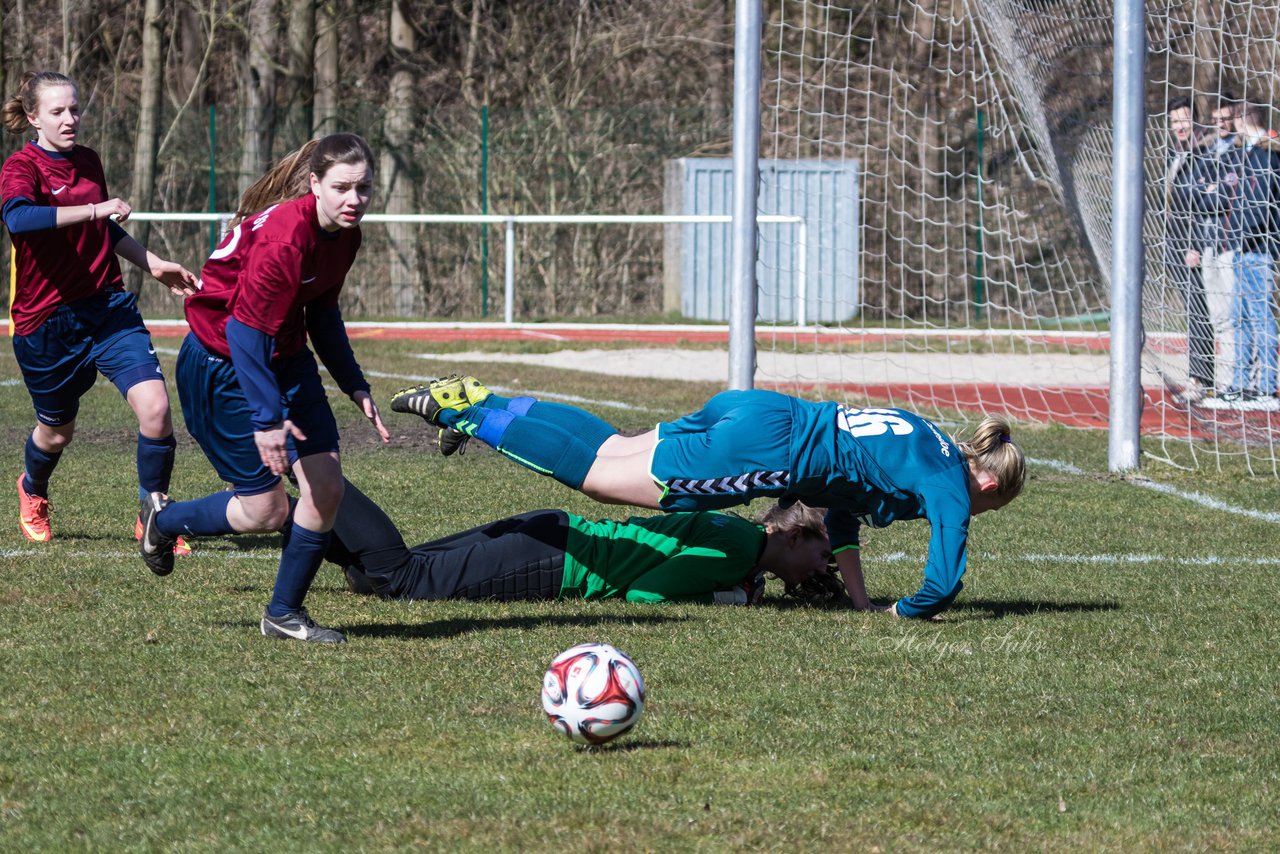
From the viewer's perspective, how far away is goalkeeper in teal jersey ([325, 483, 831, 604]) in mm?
5711

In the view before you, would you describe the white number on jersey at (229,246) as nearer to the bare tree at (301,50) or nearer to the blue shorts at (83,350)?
the blue shorts at (83,350)

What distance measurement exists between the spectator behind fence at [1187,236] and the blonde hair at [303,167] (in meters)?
7.05

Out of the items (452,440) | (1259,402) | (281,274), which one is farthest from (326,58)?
(281,274)

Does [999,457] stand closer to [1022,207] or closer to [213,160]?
[1022,207]

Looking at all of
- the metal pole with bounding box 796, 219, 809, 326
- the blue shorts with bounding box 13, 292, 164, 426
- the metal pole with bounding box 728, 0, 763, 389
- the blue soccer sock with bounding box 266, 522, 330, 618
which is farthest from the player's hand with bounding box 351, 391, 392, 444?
the metal pole with bounding box 796, 219, 809, 326

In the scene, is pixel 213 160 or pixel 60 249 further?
pixel 213 160

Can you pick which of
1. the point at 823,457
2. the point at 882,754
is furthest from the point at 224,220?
the point at 882,754

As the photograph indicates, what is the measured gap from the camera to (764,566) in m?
5.86

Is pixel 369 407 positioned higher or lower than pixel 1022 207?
lower

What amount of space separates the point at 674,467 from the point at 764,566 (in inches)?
26.7

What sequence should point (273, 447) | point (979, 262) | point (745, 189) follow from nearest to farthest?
point (273, 447)
point (745, 189)
point (979, 262)

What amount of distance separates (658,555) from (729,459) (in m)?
0.59

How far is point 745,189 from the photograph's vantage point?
10.4 meters

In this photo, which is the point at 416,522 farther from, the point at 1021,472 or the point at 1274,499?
the point at 1274,499
